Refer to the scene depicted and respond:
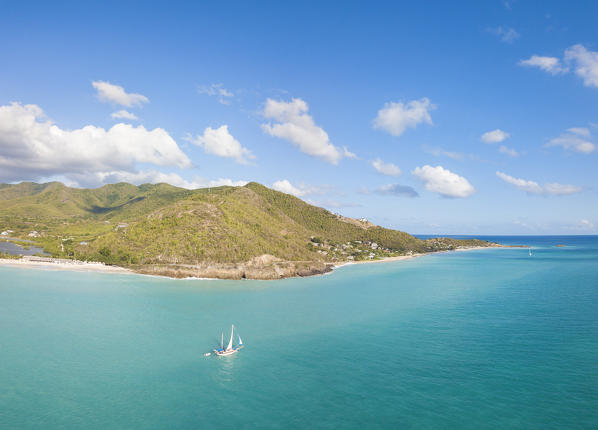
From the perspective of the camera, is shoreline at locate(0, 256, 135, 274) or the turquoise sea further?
shoreline at locate(0, 256, 135, 274)

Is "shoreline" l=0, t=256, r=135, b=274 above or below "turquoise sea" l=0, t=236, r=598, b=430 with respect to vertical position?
above

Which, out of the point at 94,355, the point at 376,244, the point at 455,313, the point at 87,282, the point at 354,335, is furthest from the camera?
the point at 376,244

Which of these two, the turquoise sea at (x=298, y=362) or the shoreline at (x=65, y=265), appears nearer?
the turquoise sea at (x=298, y=362)

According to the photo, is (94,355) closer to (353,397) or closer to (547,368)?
(353,397)

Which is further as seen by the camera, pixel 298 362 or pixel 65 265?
pixel 65 265

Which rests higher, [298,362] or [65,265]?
[65,265]

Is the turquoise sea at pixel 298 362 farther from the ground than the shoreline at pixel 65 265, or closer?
closer

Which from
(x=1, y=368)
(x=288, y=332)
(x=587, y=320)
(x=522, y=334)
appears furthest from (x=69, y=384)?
(x=587, y=320)

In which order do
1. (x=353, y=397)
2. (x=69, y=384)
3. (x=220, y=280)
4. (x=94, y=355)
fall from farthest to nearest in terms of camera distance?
(x=220, y=280) → (x=94, y=355) → (x=69, y=384) → (x=353, y=397)
